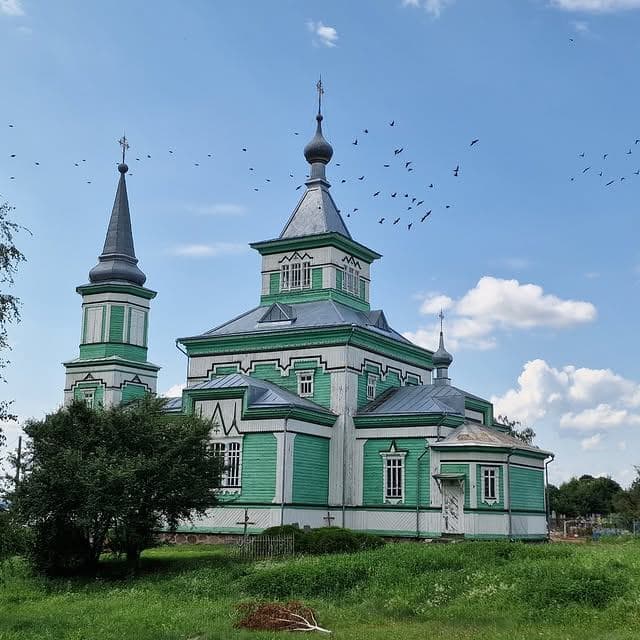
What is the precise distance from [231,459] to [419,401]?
7.29 metres

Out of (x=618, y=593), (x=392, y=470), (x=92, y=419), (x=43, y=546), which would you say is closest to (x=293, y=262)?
(x=392, y=470)

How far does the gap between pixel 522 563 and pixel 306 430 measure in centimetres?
1298

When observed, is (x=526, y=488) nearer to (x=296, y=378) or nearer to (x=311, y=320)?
(x=296, y=378)

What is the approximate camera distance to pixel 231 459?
3133cm

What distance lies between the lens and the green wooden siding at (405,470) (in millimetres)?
31906

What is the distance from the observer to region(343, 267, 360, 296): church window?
1495 inches

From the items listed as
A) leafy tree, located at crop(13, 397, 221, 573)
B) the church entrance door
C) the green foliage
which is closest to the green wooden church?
the church entrance door

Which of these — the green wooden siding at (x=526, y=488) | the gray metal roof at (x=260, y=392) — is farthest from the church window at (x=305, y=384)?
the green wooden siding at (x=526, y=488)

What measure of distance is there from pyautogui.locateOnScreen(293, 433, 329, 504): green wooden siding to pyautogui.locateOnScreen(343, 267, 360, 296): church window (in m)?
7.52

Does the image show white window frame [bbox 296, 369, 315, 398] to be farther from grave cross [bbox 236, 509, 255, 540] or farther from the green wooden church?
grave cross [bbox 236, 509, 255, 540]

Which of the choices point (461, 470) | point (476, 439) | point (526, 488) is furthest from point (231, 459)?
point (526, 488)

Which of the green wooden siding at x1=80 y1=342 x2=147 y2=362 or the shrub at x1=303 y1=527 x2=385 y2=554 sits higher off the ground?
the green wooden siding at x1=80 y1=342 x2=147 y2=362

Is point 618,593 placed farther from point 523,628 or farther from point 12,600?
point 12,600

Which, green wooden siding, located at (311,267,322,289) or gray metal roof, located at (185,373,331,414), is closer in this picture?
gray metal roof, located at (185,373,331,414)
